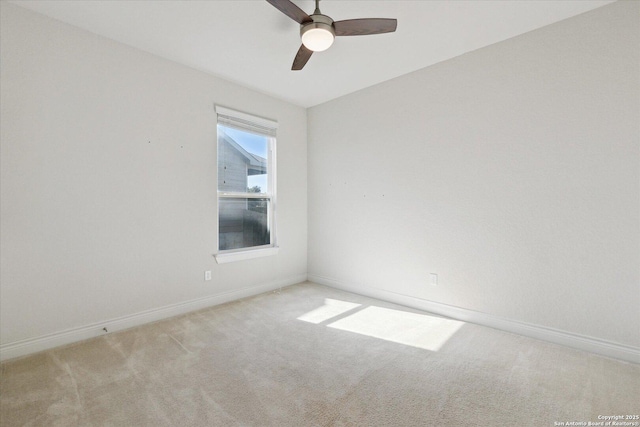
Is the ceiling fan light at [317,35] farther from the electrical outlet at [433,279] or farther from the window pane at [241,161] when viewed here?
the electrical outlet at [433,279]

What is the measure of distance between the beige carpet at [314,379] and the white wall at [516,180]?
509 millimetres

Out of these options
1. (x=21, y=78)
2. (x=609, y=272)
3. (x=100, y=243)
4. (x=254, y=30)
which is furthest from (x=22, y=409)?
(x=609, y=272)

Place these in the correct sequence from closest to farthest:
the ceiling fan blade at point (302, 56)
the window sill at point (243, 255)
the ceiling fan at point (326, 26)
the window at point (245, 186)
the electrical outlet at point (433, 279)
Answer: the ceiling fan at point (326, 26)
the ceiling fan blade at point (302, 56)
the electrical outlet at point (433, 279)
the window sill at point (243, 255)
the window at point (245, 186)

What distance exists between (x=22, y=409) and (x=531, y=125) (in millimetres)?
4110

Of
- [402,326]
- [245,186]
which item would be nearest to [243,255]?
[245,186]

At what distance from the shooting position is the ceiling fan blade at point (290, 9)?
69.4 inches

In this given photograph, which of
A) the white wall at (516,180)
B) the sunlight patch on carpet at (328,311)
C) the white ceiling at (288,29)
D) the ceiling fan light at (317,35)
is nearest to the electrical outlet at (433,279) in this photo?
the white wall at (516,180)

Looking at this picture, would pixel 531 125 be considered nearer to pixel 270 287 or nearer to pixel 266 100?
pixel 266 100

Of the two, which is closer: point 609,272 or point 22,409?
point 22,409

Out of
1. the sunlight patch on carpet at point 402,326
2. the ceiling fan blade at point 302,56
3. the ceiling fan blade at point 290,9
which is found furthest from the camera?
the sunlight patch on carpet at point 402,326

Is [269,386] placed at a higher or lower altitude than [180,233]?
lower

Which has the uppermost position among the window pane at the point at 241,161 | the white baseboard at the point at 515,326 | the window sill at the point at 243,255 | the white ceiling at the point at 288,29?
the white ceiling at the point at 288,29

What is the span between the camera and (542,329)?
8.02 ft

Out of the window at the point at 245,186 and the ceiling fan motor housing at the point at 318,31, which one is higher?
the ceiling fan motor housing at the point at 318,31
